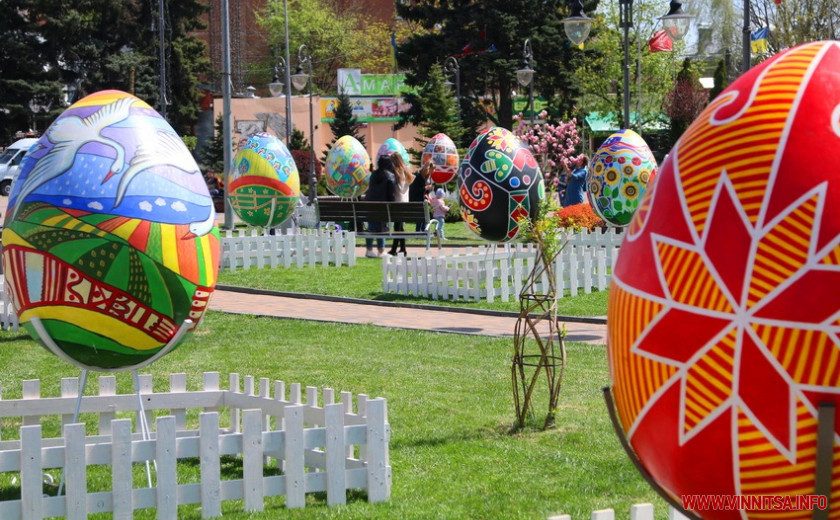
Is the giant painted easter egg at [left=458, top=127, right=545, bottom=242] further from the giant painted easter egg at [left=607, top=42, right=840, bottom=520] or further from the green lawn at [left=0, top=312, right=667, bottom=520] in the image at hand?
the giant painted easter egg at [left=607, top=42, right=840, bottom=520]

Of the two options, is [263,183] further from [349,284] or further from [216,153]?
[216,153]

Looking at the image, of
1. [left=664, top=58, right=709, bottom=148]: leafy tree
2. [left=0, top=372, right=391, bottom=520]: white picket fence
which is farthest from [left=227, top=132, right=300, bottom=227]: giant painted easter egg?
[left=664, top=58, right=709, bottom=148]: leafy tree

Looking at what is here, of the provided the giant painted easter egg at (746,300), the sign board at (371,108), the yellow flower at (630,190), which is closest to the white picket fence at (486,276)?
the yellow flower at (630,190)

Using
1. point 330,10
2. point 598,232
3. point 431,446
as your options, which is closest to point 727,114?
point 431,446

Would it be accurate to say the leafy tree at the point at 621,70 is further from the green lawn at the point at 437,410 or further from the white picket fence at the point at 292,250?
the green lawn at the point at 437,410

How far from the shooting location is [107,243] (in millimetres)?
6449

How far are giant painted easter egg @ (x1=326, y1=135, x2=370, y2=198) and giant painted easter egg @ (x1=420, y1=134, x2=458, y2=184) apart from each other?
5.91 feet

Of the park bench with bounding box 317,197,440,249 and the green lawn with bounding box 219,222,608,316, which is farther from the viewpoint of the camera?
the park bench with bounding box 317,197,440,249

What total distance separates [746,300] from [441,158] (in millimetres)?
31186

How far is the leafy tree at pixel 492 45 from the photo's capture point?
55.7 metres

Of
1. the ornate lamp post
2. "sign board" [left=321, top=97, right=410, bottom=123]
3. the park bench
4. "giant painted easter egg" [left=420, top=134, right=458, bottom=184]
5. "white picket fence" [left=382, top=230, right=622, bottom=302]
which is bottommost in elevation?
"white picket fence" [left=382, top=230, right=622, bottom=302]

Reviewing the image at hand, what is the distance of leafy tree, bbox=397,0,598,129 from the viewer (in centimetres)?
5569

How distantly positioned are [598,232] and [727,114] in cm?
1734

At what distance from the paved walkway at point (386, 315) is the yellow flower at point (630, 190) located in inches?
183
